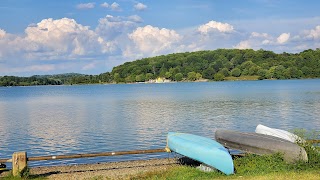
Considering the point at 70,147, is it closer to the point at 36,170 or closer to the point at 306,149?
the point at 36,170

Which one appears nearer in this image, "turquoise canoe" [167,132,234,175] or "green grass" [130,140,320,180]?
"green grass" [130,140,320,180]

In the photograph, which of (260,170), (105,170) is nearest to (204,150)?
(260,170)

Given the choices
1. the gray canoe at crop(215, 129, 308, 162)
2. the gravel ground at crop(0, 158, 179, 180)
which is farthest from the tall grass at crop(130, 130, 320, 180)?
the gravel ground at crop(0, 158, 179, 180)

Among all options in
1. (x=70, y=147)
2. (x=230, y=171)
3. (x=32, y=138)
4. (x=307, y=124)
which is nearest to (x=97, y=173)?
(x=230, y=171)

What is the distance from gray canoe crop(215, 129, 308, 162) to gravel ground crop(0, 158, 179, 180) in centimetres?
224

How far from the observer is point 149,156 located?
797 inches

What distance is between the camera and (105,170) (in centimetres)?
1562

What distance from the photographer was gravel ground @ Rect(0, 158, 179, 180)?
47.0 ft

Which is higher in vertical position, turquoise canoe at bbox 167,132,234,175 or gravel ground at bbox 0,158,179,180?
turquoise canoe at bbox 167,132,234,175

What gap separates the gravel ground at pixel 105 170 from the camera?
14336 millimetres

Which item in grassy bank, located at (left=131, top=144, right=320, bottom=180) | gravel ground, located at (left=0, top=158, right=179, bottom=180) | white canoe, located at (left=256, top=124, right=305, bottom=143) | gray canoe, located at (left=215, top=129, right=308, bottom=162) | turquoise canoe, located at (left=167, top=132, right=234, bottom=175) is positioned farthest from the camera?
white canoe, located at (left=256, top=124, right=305, bottom=143)

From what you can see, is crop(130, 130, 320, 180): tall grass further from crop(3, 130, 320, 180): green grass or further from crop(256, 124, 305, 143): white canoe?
crop(256, 124, 305, 143): white canoe

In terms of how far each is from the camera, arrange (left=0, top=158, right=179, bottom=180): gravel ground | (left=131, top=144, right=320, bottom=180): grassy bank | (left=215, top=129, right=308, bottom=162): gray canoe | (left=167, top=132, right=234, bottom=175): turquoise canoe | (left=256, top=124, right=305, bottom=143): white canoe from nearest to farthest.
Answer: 1. (left=131, top=144, right=320, bottom=180): grassy bank
2. (left=167, top=132, right=234, bottom=175): turquoise canoe
3. (left=215, top=129, right=308, bottom=162): gray canoe
4. (left=0, top=158, right=179, bottom=180): gravel ground
5. (left=256, top=124, right=305, bottom=143): white canoe

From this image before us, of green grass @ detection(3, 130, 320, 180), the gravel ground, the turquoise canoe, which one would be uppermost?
the turquoise canoe
